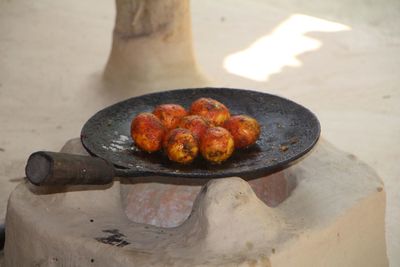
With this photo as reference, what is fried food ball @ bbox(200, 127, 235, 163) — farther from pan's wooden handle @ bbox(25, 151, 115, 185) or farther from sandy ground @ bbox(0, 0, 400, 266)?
sandy ground @ bbox(0, 0, 400, 266)

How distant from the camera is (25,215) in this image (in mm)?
2219

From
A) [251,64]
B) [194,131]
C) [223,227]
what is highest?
[194,131]

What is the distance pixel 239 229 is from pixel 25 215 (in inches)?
26.7

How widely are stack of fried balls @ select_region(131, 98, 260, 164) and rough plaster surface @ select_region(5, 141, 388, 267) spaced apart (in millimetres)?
161

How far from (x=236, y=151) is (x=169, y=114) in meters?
0.26

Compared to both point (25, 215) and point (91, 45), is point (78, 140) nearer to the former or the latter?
point (25, 215)

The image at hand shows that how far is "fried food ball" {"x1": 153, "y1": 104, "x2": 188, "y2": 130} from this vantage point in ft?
7.81

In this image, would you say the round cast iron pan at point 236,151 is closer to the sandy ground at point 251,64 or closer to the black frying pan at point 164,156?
the black frying pan at point 164,156

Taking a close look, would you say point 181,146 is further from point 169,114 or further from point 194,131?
point 169,114

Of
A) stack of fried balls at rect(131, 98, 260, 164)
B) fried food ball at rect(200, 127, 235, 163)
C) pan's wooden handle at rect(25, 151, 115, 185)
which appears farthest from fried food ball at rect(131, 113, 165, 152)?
pan's wooden handle at rect(25, 151, 115, 185)

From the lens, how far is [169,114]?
239 cm

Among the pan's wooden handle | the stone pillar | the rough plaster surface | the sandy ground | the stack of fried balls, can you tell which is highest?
the pan's wooden handle

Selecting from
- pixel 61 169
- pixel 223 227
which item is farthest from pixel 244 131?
pixel 61 169

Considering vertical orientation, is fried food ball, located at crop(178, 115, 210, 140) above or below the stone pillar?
above
